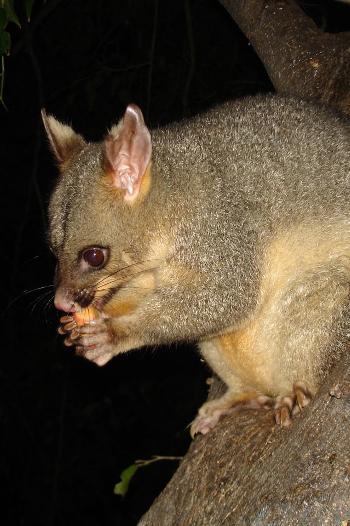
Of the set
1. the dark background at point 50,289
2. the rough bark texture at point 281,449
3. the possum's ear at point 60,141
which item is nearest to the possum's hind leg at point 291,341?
the rough bark texture at point 281,449

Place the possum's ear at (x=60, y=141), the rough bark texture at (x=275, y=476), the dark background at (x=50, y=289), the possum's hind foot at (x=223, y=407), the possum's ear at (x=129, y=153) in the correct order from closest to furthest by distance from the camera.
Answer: the rough bark texture at (x=275, y=476)
the possum's ear at (x=129, y=153)
the possum's hind foot at (x=223, y=407)
the possum's ear at (x=60, y=141)
the dark background at (x=50, y=289)

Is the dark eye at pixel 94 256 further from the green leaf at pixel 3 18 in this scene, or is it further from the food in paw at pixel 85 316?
the green leaf at pixel 3 18

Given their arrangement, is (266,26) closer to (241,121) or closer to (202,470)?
(241,121)

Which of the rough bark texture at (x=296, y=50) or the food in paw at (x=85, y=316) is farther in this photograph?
the rough bark texture at (x=296, y=50)

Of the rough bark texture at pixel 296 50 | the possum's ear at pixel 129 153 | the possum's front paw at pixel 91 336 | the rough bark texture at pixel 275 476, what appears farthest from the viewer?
the rough bark texture at pixel 296 50

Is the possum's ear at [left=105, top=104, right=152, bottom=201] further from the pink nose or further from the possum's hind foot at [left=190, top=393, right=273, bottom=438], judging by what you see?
the possum's hind foot at [left=190, top=393, right=273, bottom=438]

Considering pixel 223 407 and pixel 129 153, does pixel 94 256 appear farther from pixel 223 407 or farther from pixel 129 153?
pixel 223 407

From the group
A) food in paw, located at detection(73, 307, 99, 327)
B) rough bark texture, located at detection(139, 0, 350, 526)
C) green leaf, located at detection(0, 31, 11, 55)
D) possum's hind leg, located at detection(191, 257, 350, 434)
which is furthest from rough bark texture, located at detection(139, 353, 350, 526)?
green leaf, located at detection(0, 31, 11, 55)

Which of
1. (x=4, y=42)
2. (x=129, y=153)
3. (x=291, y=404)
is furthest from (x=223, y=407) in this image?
(x=4, y=42)
